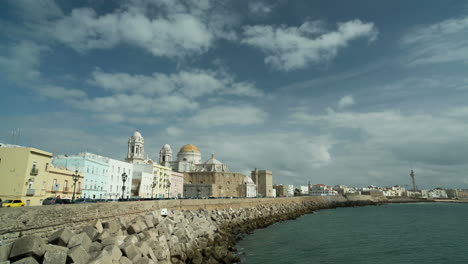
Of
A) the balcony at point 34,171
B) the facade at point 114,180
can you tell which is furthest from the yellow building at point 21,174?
the facade at point 114,180

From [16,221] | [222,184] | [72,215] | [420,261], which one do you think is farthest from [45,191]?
[222,184]

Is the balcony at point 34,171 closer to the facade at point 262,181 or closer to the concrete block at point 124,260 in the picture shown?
the concrete block at point 124,260

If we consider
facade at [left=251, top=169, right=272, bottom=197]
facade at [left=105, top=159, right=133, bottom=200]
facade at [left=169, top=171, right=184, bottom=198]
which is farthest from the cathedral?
facade at [left=105, top=159, right=133, bottom=200]

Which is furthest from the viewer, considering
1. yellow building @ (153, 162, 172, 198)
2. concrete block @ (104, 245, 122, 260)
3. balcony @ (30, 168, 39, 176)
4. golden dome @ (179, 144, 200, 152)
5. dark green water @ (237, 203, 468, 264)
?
golden dome @ (179, 144, 200, 152)

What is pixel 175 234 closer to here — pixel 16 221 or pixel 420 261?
pixel 16 221

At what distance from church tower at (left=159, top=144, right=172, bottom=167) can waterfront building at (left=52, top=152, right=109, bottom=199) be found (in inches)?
1608

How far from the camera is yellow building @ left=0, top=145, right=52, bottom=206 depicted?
25.0 m

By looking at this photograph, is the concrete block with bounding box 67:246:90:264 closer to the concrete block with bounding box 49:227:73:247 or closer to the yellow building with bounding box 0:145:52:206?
the concrete block with bounding box 49:227:73:247

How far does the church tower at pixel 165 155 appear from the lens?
287 feet

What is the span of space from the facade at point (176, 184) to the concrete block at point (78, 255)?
58999mm

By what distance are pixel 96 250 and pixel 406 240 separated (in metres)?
31.5

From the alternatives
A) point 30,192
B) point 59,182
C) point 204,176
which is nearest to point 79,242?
point 30,192

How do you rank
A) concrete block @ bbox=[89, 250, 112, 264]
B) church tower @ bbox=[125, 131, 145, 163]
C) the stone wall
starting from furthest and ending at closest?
church tower @ bbox=[125, 131, 145, 163] < the stone wall < concrete block @ bbox=[89, 250, 112, 264]

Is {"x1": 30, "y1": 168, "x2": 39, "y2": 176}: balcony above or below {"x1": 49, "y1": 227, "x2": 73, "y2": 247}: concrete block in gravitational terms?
above
